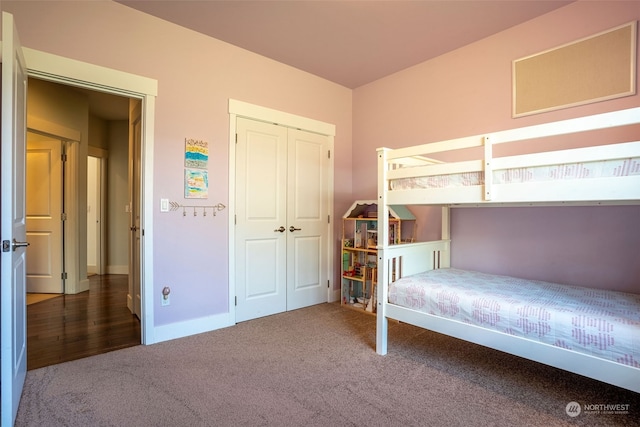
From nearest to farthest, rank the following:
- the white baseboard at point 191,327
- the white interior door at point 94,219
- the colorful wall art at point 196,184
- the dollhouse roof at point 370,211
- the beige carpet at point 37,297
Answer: the white baseboard at point 191,327
the colorful wall art at point 196,184
the dollhouse roof at point 370,211
the beige carpet at point 37,297
the white interior door at point 94,219

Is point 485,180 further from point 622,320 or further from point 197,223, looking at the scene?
point 197,223

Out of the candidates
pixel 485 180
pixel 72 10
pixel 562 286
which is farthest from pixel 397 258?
pixel 72 10

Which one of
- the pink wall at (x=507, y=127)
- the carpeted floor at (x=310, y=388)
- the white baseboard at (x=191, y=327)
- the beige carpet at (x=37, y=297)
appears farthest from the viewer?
the beige carpet at (x=37, y=297)

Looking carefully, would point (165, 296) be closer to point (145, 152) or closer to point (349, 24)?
point (145, 152)

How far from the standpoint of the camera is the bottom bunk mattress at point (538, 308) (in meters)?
1.44

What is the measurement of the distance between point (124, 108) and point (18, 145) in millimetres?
3616

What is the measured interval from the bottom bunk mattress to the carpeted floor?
0.40 metres

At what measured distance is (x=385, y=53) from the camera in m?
3.11

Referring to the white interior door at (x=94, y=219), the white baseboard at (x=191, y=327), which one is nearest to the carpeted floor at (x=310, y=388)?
the white baseboard at (x=191, y=327)

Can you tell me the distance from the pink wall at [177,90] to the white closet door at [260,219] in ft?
0.54

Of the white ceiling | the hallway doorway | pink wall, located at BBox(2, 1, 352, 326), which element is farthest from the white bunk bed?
the hallway doorway

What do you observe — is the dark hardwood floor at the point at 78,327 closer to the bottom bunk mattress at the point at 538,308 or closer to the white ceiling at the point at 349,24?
the bottom bunk mattress at the point at 538,308

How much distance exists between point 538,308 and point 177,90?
293 cm

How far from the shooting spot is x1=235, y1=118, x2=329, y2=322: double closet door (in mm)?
3113
